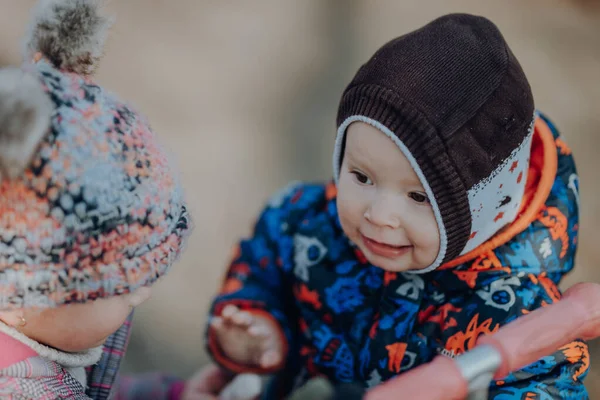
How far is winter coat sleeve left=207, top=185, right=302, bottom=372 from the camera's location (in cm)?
141

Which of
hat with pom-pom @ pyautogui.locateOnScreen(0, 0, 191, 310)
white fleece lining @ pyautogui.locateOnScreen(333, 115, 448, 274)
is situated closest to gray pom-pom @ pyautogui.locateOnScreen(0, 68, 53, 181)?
hat with pom-pom @ pyautogui.locateOnScreen(0, 0, 191, 310)

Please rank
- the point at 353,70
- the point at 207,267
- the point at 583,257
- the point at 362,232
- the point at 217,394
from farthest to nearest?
the point at 353,70
the point at 207,267
the point at 583,257
the point at 217,394
the point at 362,232

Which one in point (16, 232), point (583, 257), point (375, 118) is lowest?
point (583, 257)

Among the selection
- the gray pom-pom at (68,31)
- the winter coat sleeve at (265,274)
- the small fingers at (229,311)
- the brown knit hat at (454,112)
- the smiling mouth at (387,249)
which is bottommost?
the small fingers at (229,311)

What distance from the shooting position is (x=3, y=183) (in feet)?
2.65

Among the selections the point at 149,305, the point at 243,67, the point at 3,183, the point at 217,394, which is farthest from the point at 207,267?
the point at 3,183

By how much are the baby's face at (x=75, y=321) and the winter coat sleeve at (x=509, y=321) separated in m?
0.51

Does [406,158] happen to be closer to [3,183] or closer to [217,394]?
[3,183]

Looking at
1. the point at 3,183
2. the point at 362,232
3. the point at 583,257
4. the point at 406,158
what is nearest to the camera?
the point at 3,183

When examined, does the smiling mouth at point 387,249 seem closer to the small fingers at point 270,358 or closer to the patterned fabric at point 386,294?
the patterned fabric at point 386,294

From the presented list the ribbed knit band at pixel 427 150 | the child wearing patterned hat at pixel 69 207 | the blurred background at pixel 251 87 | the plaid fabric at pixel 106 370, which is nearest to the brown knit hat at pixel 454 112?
the ribbed knit band at pixel 427 150

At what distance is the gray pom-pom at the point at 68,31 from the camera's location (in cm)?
90

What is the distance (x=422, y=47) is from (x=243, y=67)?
5.07ft

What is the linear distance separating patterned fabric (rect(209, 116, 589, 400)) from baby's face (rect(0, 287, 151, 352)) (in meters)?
0.42
